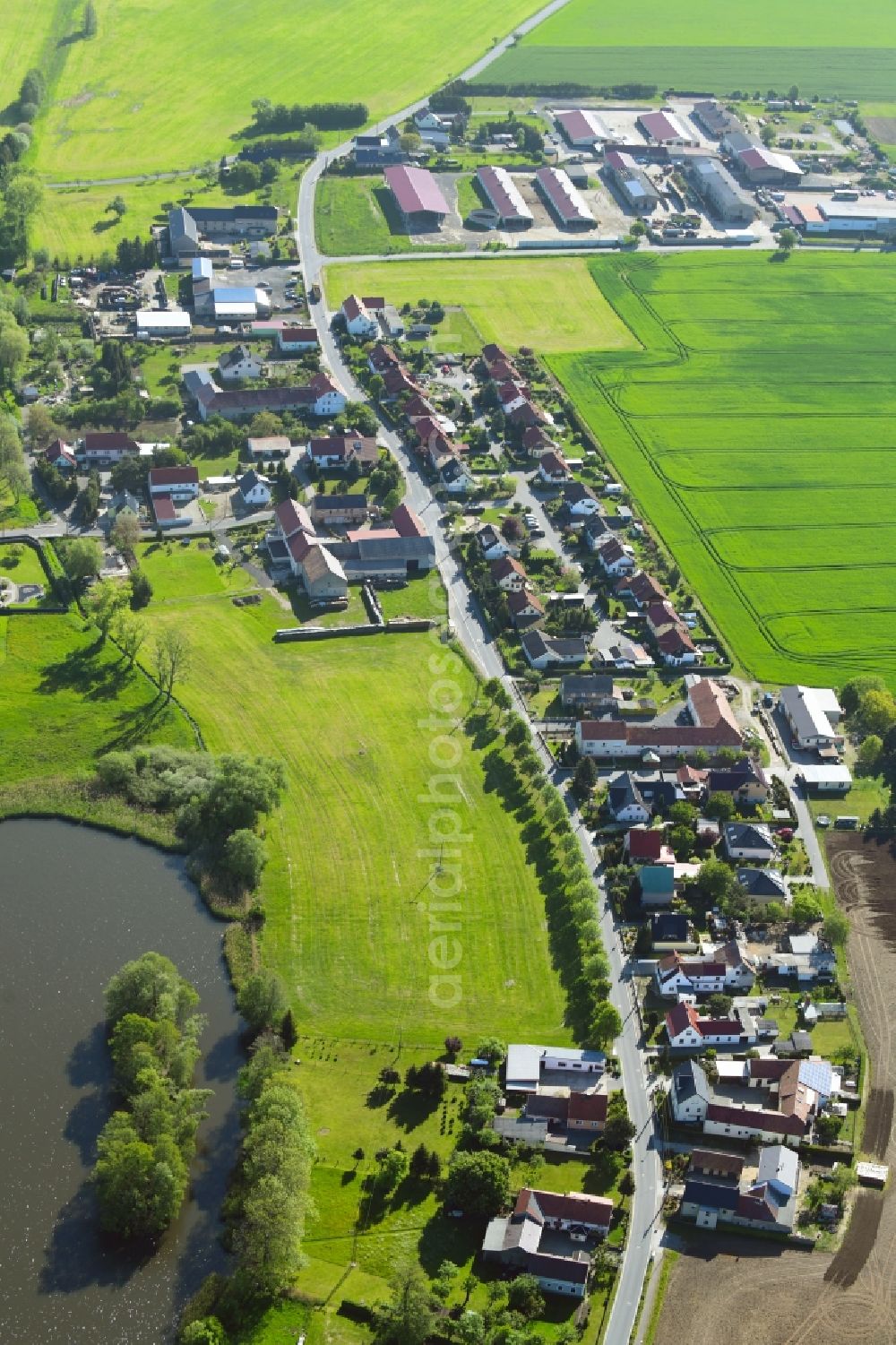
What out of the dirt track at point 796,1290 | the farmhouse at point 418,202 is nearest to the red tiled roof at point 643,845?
the dirt track at point 796,1290

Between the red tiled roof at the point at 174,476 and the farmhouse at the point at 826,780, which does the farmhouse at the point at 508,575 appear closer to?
the farmhouse at the point at 826,780

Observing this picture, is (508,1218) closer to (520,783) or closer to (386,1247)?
(386,1247)

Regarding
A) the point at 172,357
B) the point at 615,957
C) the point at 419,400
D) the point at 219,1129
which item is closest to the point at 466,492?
the point at 419,400

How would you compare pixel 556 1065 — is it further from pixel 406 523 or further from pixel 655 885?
pixel 406 523

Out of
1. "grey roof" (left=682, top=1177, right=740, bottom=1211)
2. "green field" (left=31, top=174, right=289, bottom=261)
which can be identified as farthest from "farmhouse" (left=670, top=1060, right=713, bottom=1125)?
"green field" (left=31, top=174, right=289, bottom=261)

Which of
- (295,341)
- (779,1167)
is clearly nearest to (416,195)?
(295,341)

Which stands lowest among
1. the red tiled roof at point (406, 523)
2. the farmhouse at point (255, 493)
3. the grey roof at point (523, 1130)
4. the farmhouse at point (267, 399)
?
the grey roof at point (523, 1130)
